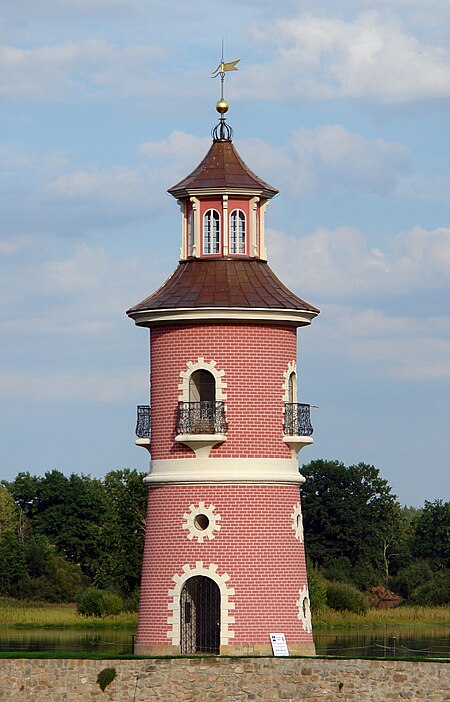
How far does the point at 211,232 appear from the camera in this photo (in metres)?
40.1

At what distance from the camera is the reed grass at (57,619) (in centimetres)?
5600

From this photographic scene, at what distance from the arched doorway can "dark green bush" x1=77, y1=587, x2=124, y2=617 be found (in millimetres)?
18724

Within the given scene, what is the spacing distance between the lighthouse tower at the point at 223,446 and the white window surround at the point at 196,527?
2 cm

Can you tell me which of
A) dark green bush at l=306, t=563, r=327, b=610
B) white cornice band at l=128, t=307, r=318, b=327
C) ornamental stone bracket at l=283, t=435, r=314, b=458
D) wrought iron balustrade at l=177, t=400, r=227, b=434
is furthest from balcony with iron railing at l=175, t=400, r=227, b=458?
dark green bush at l=306, t=563, r=327, b=610

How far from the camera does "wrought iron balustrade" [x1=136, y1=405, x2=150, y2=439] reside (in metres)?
40.1

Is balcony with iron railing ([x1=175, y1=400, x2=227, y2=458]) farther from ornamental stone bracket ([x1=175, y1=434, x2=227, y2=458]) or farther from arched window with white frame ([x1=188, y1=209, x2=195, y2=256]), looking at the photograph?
arched window with white frame ([x1=188, y1=209, x2=195, y2=256])

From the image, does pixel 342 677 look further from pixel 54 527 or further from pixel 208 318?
pixel 54 527

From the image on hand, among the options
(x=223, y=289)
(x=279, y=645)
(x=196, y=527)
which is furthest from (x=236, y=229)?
(x=279, y=645)

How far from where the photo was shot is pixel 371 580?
77062 mm

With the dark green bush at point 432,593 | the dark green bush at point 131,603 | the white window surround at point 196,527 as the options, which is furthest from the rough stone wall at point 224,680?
the dark green bush at point 432,593

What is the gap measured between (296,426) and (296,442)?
44 cm

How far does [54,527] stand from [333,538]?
1711cm

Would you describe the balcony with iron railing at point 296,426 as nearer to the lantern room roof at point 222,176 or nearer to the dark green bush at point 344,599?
the lantern room roof at point 222,176

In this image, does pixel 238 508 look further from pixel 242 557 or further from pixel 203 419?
pixel 203 419
